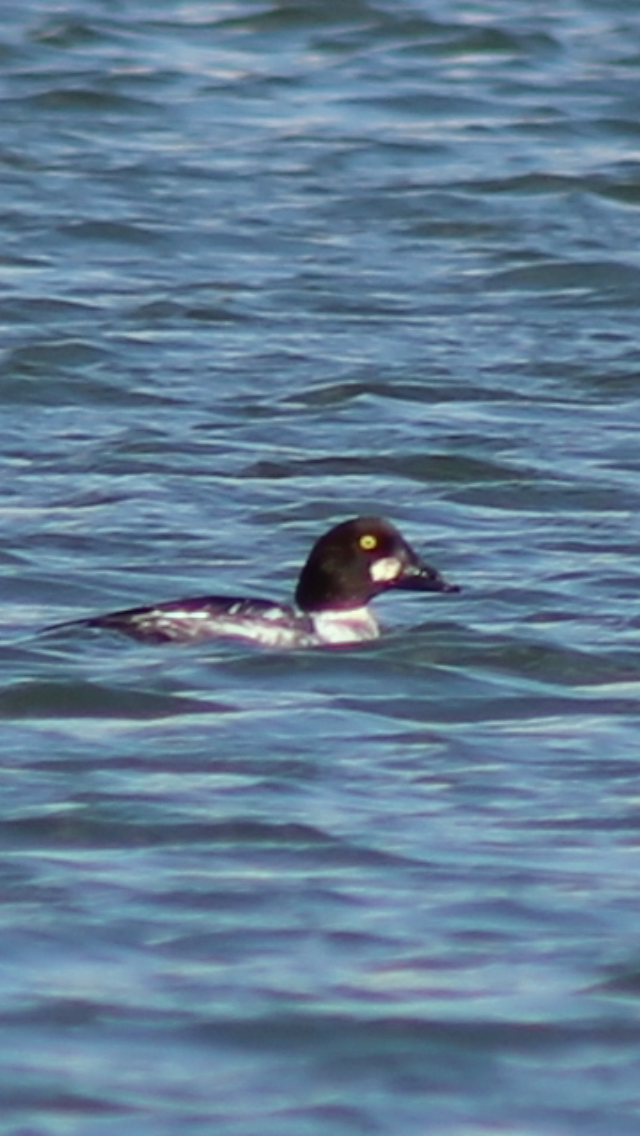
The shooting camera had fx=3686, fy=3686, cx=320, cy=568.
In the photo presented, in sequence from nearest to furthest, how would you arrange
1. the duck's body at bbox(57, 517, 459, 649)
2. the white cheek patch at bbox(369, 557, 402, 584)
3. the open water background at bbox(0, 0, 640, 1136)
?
the open water background at bbox(0, 0, 640, 1136) < the duck's body at bbox(57, 517, 459, 649) < the white cheek patch at bbox(369, 557, 402, 584)

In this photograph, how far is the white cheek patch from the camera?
11602 millimetres

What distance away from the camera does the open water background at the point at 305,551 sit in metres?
7.63

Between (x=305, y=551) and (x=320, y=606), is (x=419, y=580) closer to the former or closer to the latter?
(x=320, y=606)

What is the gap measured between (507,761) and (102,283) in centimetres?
865

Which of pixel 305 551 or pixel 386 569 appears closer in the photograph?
pixel 386 569

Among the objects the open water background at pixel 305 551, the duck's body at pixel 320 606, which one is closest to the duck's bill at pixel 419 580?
the duck's body at pixel 320 606

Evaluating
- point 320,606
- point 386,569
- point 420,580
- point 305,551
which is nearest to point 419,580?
point 420,580

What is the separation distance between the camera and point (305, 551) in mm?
13031

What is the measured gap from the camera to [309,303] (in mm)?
17484

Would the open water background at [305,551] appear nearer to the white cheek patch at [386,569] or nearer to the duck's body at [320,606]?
the duck's body at [320,606]

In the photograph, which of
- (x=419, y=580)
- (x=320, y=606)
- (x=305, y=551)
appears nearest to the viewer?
(x=320, y=606)

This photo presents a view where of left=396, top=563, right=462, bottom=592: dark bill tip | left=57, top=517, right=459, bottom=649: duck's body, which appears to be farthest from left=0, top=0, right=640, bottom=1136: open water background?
left=396, top=563, right=462, bottom=592: dark bill tip

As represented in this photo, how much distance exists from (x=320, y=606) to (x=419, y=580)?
0.35 meters

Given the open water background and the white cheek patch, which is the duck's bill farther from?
the open water background
